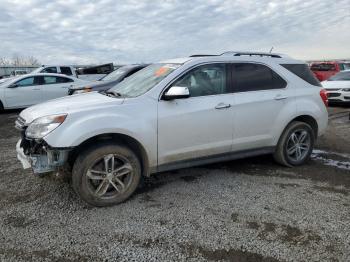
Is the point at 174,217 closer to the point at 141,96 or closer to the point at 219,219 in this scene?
the point at 219,219

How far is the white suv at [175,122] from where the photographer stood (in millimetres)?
3564

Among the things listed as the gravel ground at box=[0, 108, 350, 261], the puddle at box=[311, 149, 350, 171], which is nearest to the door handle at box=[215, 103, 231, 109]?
the gravel ground at box=[0, 108, 350, 261]

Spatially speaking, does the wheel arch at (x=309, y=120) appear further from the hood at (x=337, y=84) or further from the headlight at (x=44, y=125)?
the hood at (x=337, y=84)

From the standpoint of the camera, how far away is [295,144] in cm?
515

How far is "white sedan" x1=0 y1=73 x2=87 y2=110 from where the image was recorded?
11461 millimetres

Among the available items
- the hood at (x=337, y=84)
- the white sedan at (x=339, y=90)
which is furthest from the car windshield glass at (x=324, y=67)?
the hood at (x=337, y=84)

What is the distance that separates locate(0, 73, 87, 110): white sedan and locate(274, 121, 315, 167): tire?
353 inches

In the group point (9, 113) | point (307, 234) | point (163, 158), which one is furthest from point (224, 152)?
point (9, 113)

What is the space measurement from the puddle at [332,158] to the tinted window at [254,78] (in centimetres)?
169

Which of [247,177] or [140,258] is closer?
[140,258]

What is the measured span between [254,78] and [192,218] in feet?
7.64

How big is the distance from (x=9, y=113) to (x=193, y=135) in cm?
994

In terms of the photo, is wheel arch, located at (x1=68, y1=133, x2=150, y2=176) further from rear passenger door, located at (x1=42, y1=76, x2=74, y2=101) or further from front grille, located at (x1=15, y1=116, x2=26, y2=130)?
rear passenger door, located at (x1=42, y1=76, x2=74, y2=101)

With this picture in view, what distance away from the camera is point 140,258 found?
281cm
